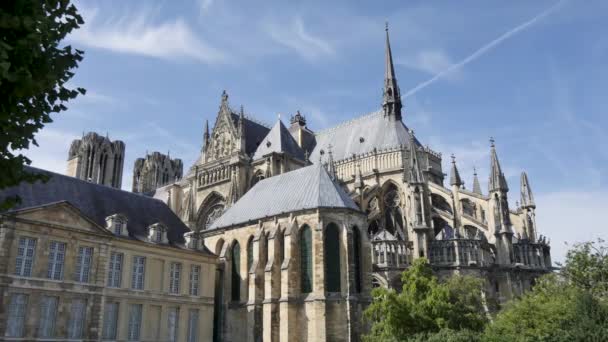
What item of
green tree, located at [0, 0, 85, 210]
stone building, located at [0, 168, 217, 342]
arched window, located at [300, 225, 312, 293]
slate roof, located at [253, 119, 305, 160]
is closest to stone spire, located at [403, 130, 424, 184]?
arched window, located at [300, 225, 312, 293]

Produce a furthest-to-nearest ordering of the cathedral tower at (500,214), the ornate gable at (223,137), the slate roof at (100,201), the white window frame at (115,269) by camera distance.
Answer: the ornate gable at (223,137) < the cathedral tower at (500,214) < the white window frame at (115,269) < the slate roof at (100,201)

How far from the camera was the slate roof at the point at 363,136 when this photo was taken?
43.2 m

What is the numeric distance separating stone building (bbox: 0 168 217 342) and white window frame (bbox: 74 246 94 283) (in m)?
0.04

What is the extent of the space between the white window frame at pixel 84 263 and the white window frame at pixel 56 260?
69 centimetres

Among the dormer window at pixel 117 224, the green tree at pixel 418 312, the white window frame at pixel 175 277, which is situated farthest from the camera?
the white window frame at pixel 175 277

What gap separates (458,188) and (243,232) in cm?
1470

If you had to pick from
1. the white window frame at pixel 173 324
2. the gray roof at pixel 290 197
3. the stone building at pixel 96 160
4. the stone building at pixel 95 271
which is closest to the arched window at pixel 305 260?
the gray roof at pixel 290 197

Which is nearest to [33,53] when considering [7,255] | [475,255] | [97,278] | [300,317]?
[7,255]

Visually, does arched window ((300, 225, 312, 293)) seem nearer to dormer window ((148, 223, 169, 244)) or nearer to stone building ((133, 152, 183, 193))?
dormer window ((148, 223, 169, 244))

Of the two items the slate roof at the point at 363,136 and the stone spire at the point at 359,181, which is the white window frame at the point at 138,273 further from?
the slate roof at the point at 363,136

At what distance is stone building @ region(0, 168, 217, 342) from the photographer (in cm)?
2194

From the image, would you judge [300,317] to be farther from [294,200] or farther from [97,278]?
[97,278]

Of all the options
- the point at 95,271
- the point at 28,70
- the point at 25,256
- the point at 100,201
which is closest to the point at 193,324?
the point at 95,271

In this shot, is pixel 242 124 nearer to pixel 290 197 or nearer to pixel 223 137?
pixel 223 137
